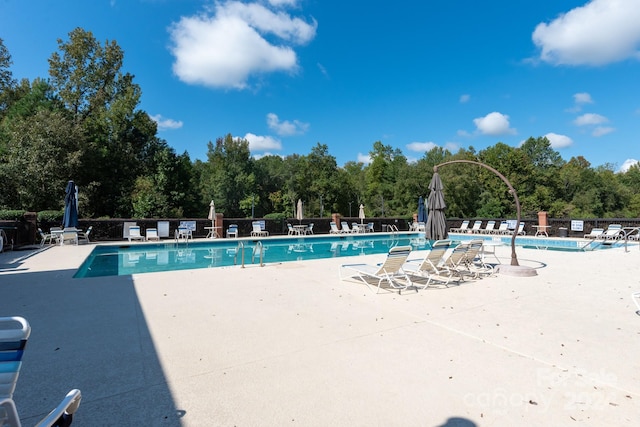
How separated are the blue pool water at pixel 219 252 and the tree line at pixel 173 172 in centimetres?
535

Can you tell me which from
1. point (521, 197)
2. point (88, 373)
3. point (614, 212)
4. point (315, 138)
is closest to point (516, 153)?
point (521, 197)

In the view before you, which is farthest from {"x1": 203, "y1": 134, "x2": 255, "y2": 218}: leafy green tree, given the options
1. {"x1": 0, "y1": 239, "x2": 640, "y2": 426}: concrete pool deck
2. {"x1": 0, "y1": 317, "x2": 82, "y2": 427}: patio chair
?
{"x1": 0, "y1": 317, "x2": 82, "y2": 427}: patio chair

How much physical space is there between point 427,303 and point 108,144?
29.7 meters

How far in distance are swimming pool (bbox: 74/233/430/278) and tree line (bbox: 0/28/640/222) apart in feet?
17.4

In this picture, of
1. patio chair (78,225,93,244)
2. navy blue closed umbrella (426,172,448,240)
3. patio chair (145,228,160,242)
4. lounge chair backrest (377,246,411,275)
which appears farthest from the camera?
patio chair (145,228,160,242)

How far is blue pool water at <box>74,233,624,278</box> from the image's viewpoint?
423 inches

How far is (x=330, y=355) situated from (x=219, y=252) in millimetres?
12258

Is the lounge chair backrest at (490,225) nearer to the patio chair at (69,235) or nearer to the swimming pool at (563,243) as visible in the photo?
the swimming pool at (563,243)

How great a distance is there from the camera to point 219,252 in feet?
49.1

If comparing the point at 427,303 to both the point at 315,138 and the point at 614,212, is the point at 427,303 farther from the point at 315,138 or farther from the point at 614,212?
the point at 614,212

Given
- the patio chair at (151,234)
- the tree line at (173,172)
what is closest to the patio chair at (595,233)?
the tree line at (173,172)

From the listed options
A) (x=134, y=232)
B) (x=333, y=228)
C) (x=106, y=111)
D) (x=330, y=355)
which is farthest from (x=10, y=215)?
(x=330, y=355)

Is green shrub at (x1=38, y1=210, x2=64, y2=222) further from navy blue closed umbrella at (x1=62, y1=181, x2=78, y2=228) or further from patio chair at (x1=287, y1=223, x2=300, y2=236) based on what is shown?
patio chair at (x1=287, y1=223, x2=300, y2=236)

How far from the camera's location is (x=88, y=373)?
3.04 metres
